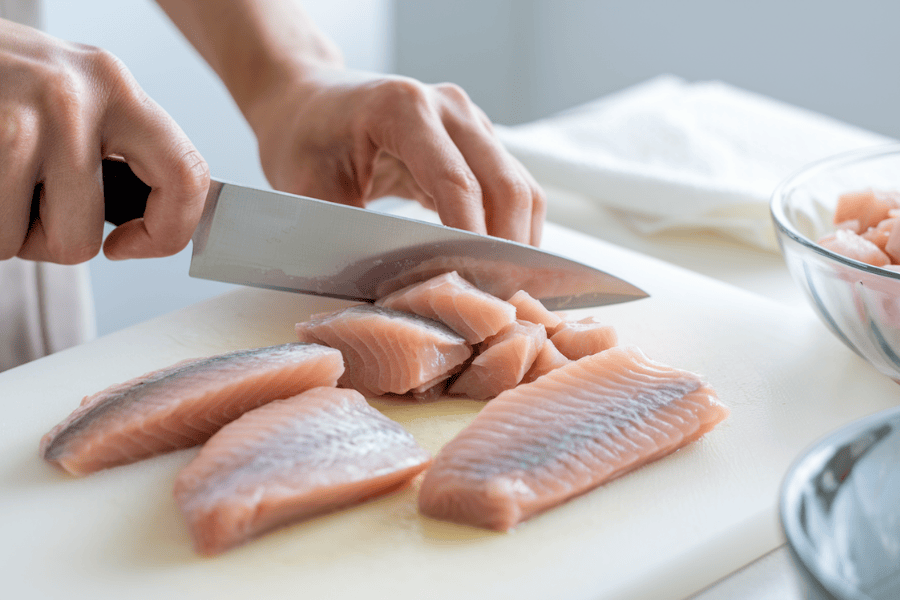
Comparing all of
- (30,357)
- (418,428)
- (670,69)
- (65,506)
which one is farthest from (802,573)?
(670,69)

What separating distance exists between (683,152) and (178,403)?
215 cm

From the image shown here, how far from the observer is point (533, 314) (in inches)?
69.5

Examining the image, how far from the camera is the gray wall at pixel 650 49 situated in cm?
512

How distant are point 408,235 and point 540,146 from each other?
116 centimetres

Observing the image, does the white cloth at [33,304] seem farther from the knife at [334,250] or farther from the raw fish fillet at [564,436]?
the raw fish fillet at [564,436]

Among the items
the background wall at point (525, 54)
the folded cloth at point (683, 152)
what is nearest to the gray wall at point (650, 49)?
the background wall at point (525, 54)

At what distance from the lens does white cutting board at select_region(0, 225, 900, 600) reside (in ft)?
3.87

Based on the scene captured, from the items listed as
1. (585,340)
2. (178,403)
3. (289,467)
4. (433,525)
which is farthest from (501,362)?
(178,403)

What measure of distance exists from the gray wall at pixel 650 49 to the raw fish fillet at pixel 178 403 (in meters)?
4.92

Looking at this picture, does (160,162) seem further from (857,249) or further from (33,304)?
(857,249)

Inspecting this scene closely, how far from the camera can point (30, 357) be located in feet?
8.33

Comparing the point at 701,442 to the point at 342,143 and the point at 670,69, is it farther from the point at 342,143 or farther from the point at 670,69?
the point at 670,69

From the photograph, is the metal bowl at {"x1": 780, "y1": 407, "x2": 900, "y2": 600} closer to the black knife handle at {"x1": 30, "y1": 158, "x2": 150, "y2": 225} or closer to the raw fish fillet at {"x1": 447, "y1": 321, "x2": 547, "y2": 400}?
the raw fish fillet at {"x1": 447, "y1": 321, "x2": 547, "y2": 400}

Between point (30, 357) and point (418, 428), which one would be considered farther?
point (30, 357)
